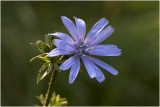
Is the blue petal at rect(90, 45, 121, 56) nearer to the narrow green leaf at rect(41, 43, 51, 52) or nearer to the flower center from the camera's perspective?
the flower center

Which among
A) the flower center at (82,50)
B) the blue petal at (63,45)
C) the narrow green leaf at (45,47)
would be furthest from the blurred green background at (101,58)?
the narrow green leaf at (45,47)

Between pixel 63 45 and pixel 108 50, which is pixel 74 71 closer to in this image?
pixel 63 45

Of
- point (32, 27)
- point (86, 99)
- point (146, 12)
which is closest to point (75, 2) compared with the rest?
point (32, 27)

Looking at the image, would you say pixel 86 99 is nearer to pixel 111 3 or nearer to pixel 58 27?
pixel 58 27

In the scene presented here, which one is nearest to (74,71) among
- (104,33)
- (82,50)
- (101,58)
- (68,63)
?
(68,63)

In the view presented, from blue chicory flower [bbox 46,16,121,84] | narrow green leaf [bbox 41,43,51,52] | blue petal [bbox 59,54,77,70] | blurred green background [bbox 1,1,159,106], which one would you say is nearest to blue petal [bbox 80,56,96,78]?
blue chicory flower [bbox 46,16,121,84]

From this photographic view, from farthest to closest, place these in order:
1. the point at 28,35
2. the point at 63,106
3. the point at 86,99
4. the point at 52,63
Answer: the point at 28,35 → the point at 86,99 → the point at 63,106 → the point at 52,63

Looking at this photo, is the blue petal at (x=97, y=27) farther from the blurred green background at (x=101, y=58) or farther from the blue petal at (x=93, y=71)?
the blurred green background at (x=101, y=58)
